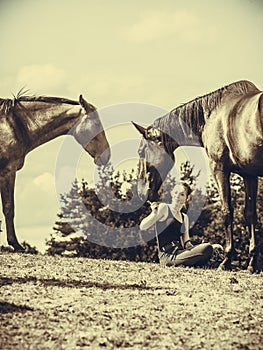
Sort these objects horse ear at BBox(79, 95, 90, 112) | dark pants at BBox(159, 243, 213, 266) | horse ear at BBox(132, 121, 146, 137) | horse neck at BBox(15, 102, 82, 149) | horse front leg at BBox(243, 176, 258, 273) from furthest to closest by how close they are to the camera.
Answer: horse neck at BBox(15, 102, 82, 149) → horse ear at BBox(79, 95, 90, 112) → horse ear at BBox(132, 121, 146, 137) → horse front leg at BBox(243, 176, 258, 273) → dark pants at BBox(159, 243, 213, 266)

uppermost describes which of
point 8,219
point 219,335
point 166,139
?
point 166,139

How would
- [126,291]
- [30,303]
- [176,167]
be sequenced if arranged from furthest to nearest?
1. [176,167]
2. [126,291]
3. [30,303]

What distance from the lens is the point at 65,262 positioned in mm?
11148

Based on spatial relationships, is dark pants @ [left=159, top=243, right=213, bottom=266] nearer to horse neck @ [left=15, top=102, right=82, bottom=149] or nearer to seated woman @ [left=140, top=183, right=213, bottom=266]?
seated woman @ [left=140, top=183, right=213, bottom=266]

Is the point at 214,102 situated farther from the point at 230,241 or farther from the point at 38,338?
the point at 38,338

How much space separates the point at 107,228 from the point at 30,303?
15.0 ft

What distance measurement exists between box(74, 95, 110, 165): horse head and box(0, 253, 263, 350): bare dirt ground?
6.32ft

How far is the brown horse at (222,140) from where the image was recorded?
10547 millimetres

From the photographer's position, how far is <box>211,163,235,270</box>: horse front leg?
36.0ft

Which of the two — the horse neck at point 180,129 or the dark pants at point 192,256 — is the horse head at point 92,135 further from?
the dark pants at point 192,256

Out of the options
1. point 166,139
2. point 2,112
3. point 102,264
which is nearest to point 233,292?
point 102,264

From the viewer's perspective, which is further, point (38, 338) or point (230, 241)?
point (230, 241)

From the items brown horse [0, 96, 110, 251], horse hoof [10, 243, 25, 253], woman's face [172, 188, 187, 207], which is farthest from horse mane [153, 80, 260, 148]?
horse hoof [10, 243, 25, 253]

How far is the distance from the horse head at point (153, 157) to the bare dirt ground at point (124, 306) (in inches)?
53.7
